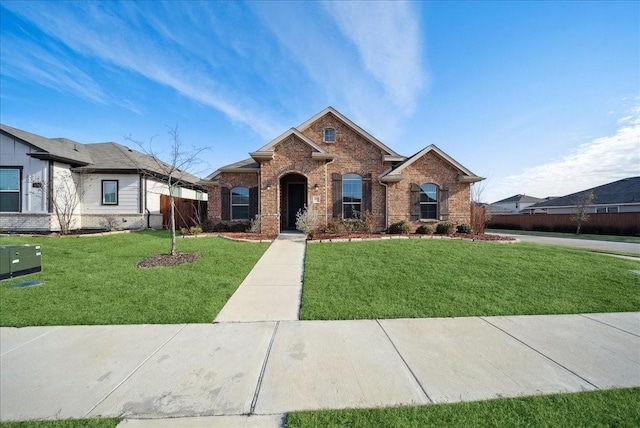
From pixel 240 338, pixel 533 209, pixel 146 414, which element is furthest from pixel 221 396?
pixel 533 209

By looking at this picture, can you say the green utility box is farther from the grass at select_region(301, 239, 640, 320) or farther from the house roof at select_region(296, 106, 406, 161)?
the house roof at select_region(296, 106, 406, 161)

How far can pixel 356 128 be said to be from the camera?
15.5 meters

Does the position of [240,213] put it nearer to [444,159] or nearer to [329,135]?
[329,135]

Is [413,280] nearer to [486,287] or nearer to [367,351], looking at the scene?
[486,287]

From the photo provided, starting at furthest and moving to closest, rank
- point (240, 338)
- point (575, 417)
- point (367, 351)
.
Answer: point (240, 338) < point (367, 351) < point (575, 417)

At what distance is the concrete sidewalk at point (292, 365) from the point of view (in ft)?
8.75

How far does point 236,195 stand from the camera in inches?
607

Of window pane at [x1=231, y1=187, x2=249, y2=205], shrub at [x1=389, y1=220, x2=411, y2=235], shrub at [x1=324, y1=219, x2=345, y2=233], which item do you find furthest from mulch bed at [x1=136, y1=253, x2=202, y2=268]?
shrub at [x1=389, y1=220, x2=411, y2=235]

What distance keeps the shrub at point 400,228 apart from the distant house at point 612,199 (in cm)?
2151

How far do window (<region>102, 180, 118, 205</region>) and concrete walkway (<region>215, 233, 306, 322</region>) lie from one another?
12295 mm

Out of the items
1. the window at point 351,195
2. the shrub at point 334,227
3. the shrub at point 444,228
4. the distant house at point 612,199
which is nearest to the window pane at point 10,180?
the shrub at point 334,227

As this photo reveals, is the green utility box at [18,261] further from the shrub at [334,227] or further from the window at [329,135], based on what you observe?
the window at [329,135]

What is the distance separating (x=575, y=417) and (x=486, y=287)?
394 centimetres

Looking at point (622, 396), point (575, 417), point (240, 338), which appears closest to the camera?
point (575, 417)
